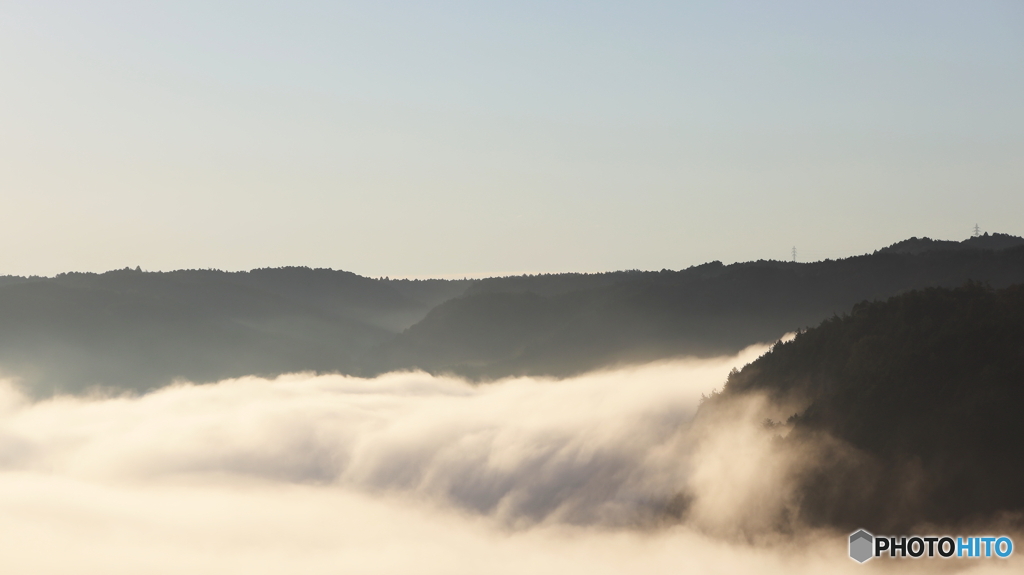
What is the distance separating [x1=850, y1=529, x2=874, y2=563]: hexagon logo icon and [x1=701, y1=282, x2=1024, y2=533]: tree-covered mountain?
1404mm

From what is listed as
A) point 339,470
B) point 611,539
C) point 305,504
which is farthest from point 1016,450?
point 339,470

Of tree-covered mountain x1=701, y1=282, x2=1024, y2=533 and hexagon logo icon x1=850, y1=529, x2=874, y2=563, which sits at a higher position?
tree-covered mountain x1=701, y1=282, x2=1024, y2=533

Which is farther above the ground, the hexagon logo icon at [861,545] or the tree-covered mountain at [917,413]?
the tree-covered mountain at [917,413]

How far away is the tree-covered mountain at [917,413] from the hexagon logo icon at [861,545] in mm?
1404

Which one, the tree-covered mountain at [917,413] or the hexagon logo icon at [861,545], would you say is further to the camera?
the tree-covered mountain at [917,413]

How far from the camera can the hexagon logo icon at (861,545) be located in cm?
5506

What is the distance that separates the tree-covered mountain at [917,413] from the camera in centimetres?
5684

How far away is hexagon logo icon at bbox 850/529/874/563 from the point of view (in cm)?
5506

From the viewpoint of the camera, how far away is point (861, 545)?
56656 millimetres

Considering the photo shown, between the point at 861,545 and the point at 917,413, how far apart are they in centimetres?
1058

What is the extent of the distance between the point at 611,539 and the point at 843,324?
80.8 feet

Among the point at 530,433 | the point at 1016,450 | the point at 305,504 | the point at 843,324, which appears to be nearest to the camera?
the point at 1016,450

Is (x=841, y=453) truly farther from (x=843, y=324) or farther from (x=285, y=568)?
(x=285, y=568)

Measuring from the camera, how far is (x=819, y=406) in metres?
69.2
